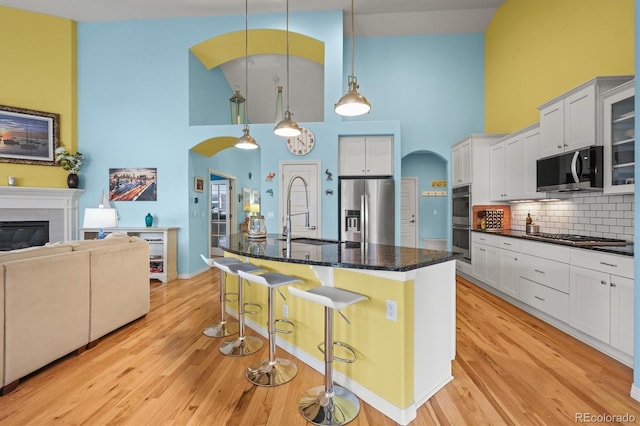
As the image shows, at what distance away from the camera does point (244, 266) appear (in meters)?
2.72

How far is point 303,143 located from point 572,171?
3656 mm

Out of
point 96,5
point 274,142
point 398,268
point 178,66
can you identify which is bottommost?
A: point 398,268

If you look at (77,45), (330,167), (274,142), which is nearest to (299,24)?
(274,142)

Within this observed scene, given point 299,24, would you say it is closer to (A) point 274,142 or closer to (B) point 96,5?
(A) point 274,142

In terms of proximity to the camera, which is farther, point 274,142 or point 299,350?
point 274,142

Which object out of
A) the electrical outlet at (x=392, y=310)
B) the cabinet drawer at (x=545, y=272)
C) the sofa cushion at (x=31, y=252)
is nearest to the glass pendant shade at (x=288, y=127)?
the electrical outlet at (x=392, y=310)

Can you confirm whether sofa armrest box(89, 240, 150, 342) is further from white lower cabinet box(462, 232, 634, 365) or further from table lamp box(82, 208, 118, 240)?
white lower cabinet box(462, 232, 634, 365)

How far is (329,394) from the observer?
6.05 ft

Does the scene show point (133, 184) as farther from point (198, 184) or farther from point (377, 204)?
point (377, 204)

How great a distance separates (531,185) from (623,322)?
2072mm

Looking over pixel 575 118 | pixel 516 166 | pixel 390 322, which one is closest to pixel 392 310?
pixel 390 322

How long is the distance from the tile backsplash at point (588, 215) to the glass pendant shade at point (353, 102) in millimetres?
2743

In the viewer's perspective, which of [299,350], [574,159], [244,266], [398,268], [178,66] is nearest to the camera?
[398,268]

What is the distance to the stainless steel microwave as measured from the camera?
113 inches
